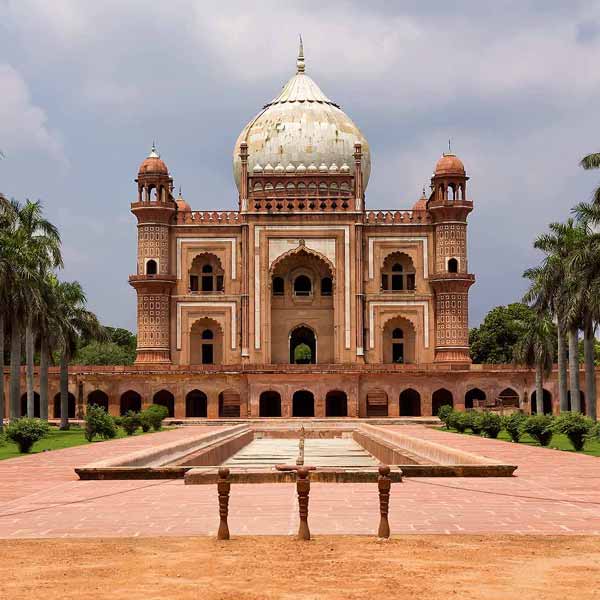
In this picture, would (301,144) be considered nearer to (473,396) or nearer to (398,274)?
(398,274)

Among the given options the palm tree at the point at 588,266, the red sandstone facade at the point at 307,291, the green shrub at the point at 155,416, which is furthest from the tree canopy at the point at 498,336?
the palm tree at the point at 588,266

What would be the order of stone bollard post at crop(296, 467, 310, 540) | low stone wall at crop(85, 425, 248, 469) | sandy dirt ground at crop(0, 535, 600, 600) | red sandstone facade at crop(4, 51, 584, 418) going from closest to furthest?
1. sandy dirt ground at crop(0, 535, 600, 600)
2. stone bollard post at crop(296, 467, 310, 540)
3. low stone wall at crop(85, 425, 248, 469)
4. red sandstone facade at crop(4, 51, 584, 418)

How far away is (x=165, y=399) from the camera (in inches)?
1745

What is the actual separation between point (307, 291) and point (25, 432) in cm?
2656

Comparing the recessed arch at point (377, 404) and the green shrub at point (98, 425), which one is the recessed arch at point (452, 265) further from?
the green shrub at point (98, 425)

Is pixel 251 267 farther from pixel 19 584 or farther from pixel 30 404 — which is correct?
pixel 19 584

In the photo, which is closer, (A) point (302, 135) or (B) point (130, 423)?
(B) point (130, 423)

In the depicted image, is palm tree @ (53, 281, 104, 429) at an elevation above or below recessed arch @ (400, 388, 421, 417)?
above

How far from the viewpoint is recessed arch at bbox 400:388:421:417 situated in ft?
145

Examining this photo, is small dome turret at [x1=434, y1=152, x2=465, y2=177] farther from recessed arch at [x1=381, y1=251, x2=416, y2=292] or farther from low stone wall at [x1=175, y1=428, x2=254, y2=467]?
low stone wall at [x1=175, y1=428, x2=254, y2=467]

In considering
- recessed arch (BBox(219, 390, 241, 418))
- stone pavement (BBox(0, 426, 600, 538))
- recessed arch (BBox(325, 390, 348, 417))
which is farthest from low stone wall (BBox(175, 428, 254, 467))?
recessed arch (BBox(325, 390, 348, 417))

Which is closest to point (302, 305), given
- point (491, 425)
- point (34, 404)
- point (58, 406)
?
point (58, 406)

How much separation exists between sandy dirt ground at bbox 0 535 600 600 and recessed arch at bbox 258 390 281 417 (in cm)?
3521

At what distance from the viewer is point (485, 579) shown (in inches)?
275
